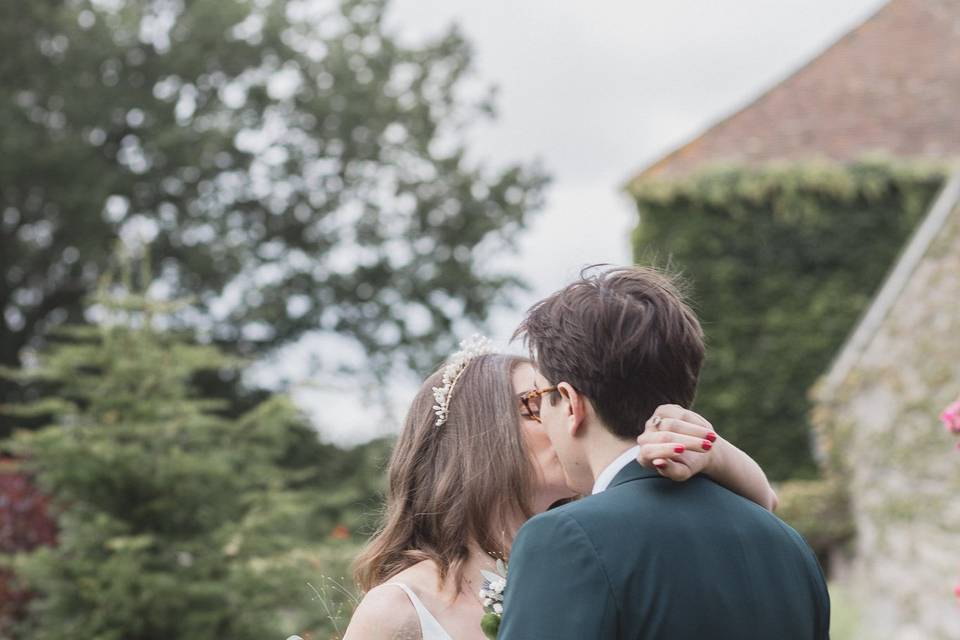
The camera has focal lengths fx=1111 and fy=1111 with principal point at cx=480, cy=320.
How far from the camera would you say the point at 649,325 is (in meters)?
1.91

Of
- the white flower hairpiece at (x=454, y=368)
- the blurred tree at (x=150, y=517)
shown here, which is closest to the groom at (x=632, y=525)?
the white flower hairpiece at (x=454, y=368)

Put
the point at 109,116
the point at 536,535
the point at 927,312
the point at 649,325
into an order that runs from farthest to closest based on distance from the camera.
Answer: the point at 109,116
the point at 927,312
the point at 649,325
the point at 536,535

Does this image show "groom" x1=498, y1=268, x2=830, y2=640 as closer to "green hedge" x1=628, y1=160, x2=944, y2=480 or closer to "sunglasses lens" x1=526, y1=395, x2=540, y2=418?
"sunglasses lens" x1=526, y1=395, x2=540, y2=418

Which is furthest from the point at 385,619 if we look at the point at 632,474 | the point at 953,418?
the point at 953,418

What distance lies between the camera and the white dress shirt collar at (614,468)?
1.92m

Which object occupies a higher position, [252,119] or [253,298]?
[252,119]

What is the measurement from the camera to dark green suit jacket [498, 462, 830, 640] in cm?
171

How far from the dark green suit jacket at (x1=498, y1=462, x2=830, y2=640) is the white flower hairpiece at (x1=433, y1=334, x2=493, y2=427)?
0.89 m

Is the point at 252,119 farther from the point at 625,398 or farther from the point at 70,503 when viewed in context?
the point at 625,398

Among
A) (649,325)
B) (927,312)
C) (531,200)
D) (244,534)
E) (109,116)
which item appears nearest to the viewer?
(649,325)

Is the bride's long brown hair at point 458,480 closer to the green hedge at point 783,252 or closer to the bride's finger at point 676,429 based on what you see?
the bride's finger at point 676,429

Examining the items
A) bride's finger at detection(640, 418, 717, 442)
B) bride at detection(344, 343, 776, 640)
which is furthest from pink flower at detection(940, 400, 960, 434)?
bride's finger at detection(640, 418, 717, 442)

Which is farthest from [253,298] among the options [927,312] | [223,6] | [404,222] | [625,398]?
[625,398]

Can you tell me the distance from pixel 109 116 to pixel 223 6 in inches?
106
